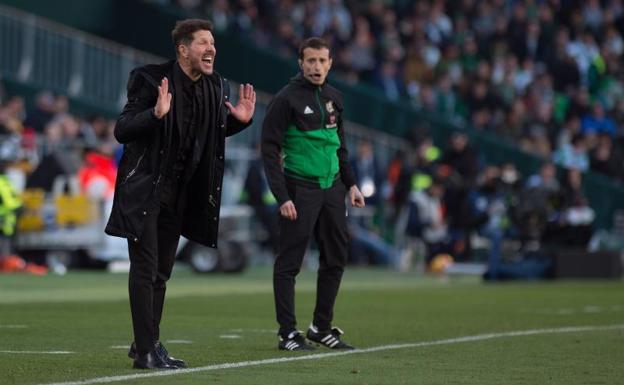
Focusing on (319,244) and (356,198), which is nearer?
(356,198)

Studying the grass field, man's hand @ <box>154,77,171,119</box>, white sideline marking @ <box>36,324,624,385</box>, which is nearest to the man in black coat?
man's hand @ <box>154,77,171,119</box>

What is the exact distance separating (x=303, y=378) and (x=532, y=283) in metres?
14.8

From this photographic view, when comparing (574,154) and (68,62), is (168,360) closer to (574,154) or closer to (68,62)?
(68,62)

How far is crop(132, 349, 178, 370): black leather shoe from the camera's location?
Result: 33.4 feet

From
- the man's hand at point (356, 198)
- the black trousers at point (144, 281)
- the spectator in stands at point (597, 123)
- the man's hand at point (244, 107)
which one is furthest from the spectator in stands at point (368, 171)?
the black trousers at point (144, 281)

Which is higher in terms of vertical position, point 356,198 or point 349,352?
point 356,198

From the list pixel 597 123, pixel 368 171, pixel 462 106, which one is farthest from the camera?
pixel 597 123

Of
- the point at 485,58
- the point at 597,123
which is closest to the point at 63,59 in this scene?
the point at 485,58

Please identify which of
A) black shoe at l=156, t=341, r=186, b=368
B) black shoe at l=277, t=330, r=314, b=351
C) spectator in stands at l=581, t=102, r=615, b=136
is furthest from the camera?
spectator in stands at l=581, t=102, r=615, b=136

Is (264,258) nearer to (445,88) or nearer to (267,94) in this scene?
(267,94)

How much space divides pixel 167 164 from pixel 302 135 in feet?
6.88

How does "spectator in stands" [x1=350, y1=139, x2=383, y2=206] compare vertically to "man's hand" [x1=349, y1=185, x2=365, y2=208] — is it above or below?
above

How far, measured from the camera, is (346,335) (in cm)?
1335

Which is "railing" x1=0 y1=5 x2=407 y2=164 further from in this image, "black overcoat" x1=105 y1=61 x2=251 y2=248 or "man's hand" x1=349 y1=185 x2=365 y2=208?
"black overcoat" x1=105 y1=61 x2=251 y2=248
